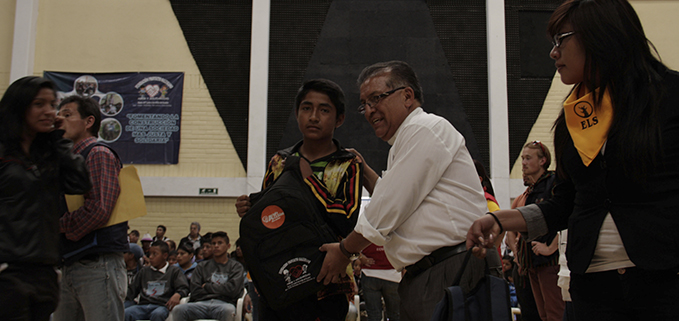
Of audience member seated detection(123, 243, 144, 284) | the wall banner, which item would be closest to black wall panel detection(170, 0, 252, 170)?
the wall banner

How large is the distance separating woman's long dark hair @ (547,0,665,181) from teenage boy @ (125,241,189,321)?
5220 millimetres

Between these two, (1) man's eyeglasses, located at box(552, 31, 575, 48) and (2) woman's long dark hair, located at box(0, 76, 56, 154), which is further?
(2) woman's long dark hair, located at box(0, 76, 56, 154)

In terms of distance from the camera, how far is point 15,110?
2107 mm

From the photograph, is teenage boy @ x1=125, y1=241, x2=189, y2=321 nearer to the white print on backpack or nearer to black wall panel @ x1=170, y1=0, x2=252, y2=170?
the white print on backpack

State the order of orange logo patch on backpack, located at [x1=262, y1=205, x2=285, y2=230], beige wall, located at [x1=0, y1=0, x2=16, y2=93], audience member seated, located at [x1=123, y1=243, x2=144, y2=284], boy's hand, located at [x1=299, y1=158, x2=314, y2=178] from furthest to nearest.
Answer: beige wall, located at [x1=0, y1=0, x2=16, y2=93] < audience member seated, located at [x1=123, y1=243, x2=144, y2=284] < boy's hand, located at [x1=299, y1=158, x2=314, y2=178] < orange logo patch on backpack, located at [x1=262, y1=205, x2=285, y2=230]

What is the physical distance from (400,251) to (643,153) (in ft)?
2.84

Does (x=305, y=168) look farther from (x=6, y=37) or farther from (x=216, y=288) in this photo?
(x=6, y=37)

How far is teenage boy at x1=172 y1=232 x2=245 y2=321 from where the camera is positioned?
5.33 metres

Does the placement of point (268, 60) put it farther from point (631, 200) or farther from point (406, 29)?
point (631, 200)

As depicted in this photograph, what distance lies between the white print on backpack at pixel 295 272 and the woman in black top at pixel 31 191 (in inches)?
37.6

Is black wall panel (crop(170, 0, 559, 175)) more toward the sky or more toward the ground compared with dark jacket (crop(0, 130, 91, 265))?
more toward the sky

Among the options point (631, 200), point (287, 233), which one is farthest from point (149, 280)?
point (631, 200)

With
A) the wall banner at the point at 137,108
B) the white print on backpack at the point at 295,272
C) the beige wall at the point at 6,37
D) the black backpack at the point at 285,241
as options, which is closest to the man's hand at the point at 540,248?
the black backpack at the point at 285,241

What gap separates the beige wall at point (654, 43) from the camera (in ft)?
35.0
